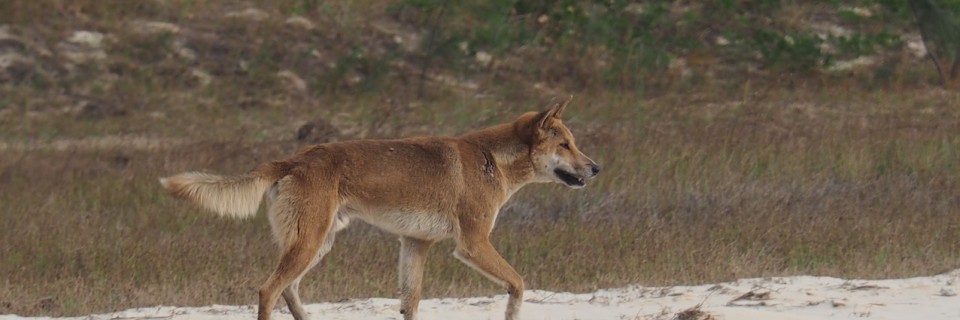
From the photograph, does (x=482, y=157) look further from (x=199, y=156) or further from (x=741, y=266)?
(x=199, y=156)

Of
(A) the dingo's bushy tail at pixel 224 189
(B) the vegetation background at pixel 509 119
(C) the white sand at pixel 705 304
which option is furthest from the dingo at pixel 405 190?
Result: (B) the vegetation background at pixel 509 119

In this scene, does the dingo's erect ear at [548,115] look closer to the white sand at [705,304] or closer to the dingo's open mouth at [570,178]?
the dingo's open mouth at [570,178]

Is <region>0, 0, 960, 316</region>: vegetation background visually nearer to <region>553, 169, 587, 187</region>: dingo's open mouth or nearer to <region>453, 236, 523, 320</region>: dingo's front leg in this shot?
<region>553, 169, 587, 187</region>: dingo's open mouth

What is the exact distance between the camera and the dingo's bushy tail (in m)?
6.75

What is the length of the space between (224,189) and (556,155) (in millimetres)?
1914

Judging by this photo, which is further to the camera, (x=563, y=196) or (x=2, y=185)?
(x=2, y=185)

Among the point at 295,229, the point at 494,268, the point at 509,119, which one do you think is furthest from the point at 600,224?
the point at 509,119

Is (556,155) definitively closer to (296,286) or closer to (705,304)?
(705,304)

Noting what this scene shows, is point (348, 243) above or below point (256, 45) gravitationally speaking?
above

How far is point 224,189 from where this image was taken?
22.4 feet

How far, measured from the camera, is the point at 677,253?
9.67m

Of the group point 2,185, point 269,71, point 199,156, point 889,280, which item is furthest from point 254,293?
point 269,71

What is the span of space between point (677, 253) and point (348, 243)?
218 cm

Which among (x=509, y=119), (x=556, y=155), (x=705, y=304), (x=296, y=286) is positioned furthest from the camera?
(x=509, y=119)
